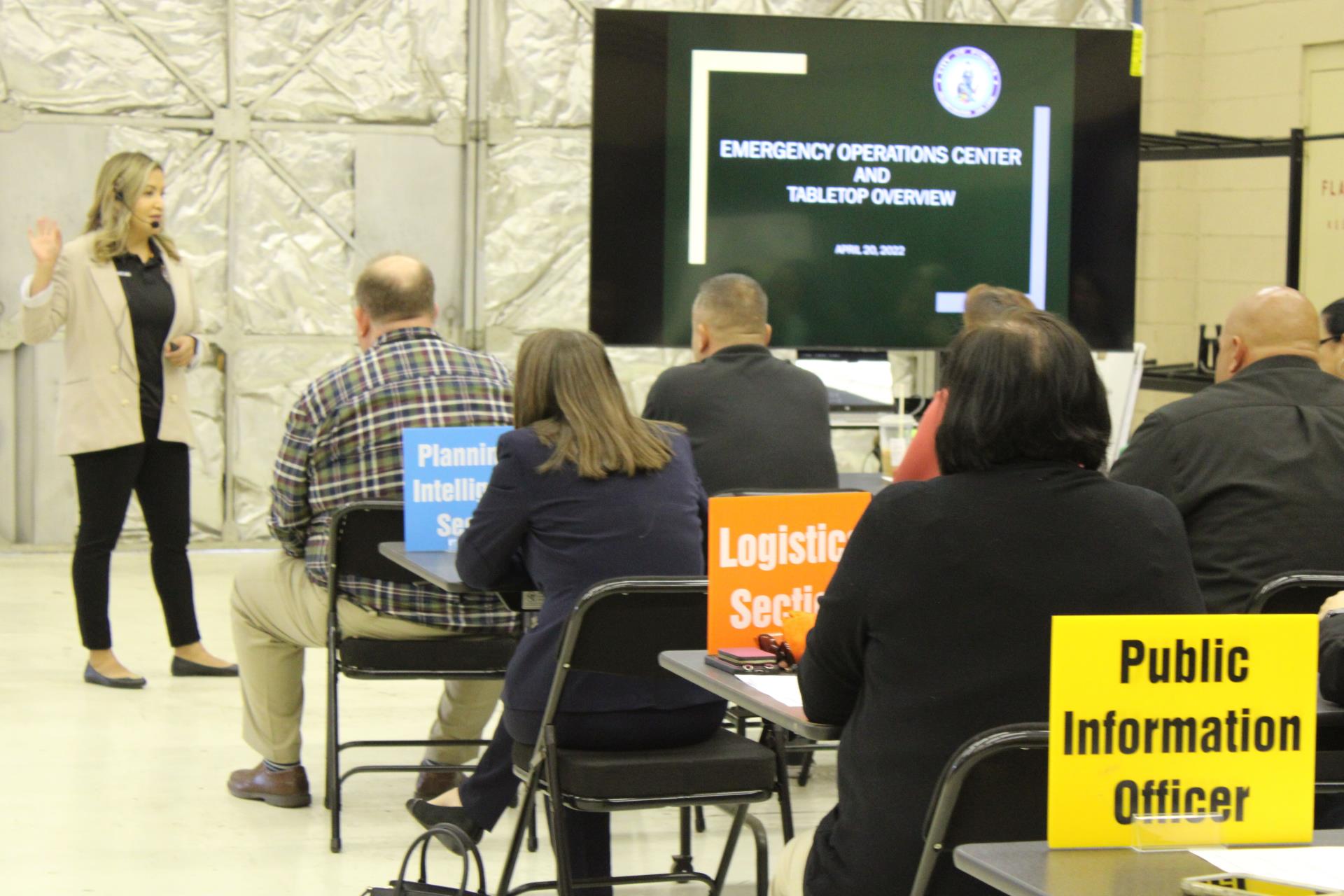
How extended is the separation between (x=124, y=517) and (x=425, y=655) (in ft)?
5.55

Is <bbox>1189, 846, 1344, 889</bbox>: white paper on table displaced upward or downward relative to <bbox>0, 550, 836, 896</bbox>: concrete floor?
upward

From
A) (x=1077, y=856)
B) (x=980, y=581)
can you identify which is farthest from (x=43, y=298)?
(x=1077, y=856)

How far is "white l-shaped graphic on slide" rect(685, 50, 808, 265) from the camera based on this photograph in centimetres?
527

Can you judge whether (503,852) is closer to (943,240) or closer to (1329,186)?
(943,240)

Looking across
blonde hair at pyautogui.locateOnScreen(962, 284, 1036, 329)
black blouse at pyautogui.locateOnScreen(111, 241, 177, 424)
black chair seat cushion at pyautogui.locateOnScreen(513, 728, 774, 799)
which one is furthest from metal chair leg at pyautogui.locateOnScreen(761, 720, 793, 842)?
black blouse at pyautogui.locateOnScreen(111, 241, 177, 424)

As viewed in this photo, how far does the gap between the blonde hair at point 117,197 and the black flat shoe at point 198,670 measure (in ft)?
4.03

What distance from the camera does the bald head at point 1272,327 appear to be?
3205mm

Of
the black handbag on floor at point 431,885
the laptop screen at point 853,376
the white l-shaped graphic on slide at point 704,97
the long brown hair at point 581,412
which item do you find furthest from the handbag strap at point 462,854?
the laptop screen at point 853,376

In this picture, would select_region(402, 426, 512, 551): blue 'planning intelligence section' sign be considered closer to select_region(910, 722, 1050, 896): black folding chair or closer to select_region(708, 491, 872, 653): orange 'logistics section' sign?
select_region(708, 491, 872, 653): orange 'logistics section' sign

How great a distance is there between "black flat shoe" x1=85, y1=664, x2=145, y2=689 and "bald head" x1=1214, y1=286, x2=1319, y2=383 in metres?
3.20

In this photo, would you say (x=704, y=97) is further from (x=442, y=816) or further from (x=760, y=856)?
(x=760, y=856)

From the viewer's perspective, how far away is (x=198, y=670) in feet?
16.5

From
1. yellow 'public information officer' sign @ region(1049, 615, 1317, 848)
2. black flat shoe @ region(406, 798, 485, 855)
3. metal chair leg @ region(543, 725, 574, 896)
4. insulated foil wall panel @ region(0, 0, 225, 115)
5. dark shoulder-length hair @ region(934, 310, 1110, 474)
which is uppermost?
insulated foil wall panel @ region(0, 0, 225, 115)

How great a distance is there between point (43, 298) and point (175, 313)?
37 cm
